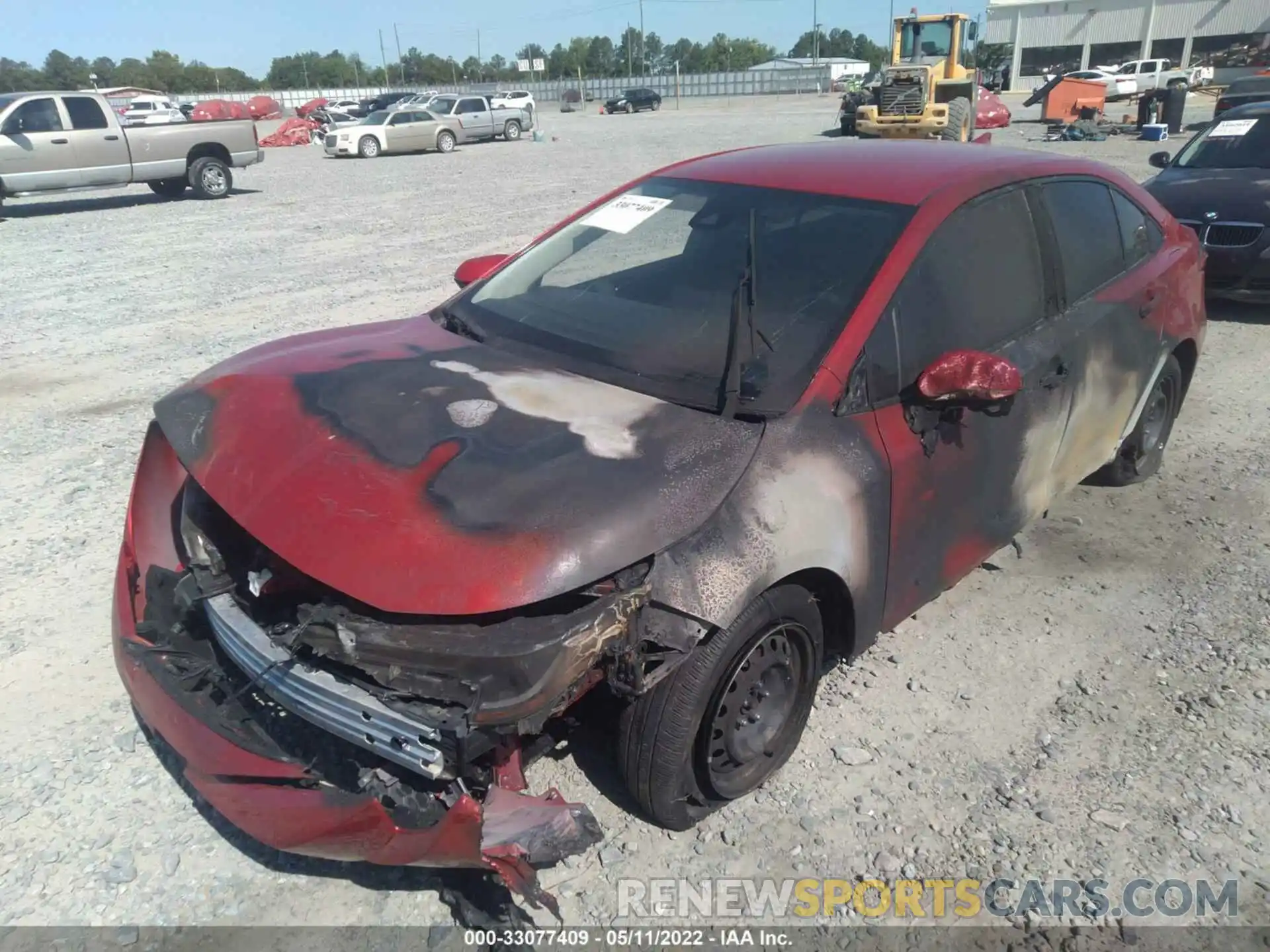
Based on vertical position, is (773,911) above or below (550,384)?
below

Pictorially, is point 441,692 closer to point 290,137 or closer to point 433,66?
point 290,137

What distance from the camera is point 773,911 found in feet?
8.03

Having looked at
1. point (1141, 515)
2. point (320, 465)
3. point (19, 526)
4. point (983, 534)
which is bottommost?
point (1141, 515)

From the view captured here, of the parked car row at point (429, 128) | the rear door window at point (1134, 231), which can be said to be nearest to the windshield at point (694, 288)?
the rear door window at point (1134, 231)

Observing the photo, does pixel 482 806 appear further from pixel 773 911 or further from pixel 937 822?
pixel 937 822

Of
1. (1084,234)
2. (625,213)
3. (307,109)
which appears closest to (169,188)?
(625,213)

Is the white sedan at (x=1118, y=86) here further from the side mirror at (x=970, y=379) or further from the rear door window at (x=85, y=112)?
the side mirror at (x=970, y=379)

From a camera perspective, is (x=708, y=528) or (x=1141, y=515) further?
(x=1141, y=515)

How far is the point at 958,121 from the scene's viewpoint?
67.3ft

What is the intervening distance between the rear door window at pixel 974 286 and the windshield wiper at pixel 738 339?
1.59ft

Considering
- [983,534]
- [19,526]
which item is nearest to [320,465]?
[983,534]

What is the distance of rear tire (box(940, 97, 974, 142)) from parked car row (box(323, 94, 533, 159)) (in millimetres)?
14826

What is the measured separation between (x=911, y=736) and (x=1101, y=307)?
6.26 ft

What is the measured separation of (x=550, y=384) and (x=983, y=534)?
5.35ft
